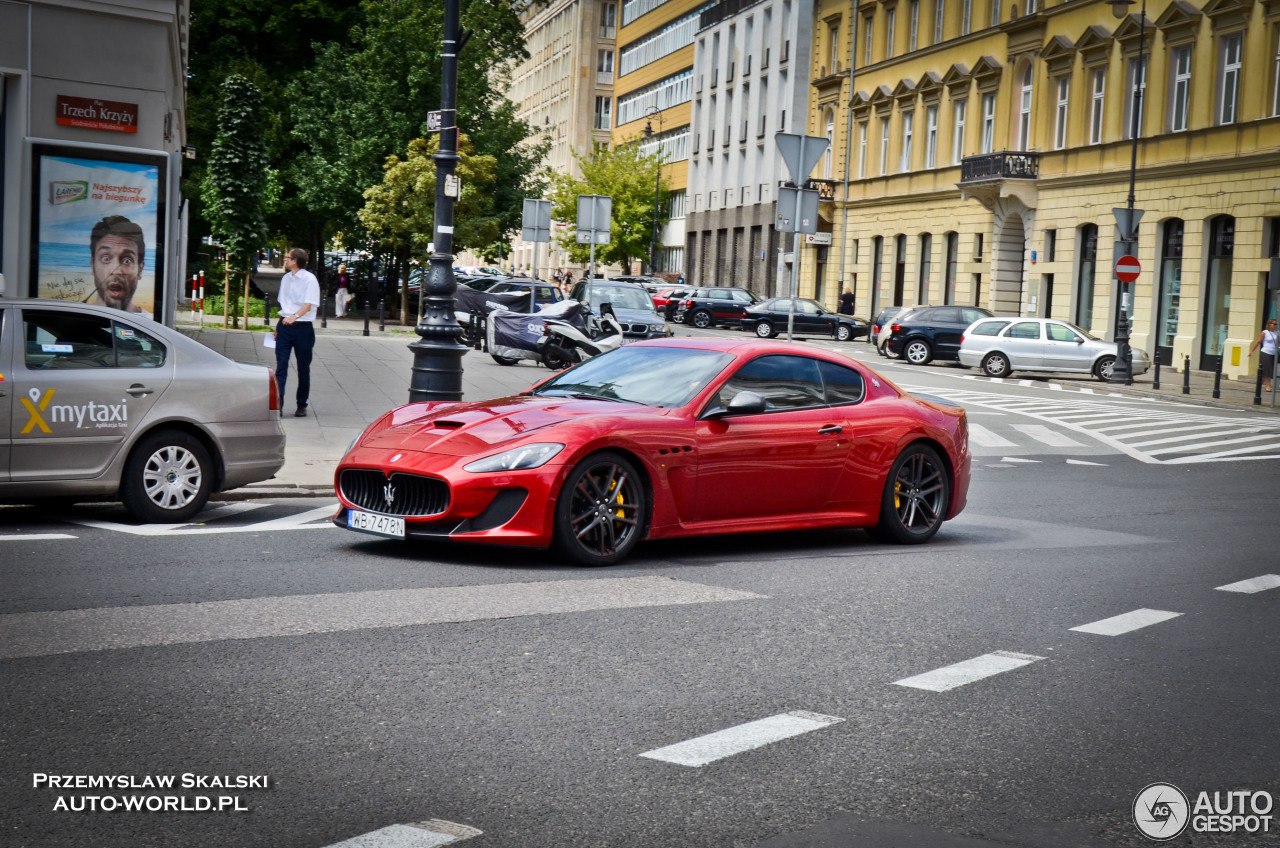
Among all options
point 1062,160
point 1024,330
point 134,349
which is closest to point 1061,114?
point 1062,160

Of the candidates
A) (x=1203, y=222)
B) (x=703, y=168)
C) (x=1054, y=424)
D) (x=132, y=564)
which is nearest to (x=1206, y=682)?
(x=132, y=564)

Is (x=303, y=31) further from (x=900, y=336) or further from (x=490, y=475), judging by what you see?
(x=490, y=475)

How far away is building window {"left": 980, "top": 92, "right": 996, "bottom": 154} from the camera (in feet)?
178

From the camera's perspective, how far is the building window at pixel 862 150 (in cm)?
6631

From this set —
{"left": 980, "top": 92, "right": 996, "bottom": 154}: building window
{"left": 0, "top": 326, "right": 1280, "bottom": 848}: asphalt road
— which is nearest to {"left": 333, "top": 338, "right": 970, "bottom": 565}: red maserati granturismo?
{"left": 0, "top": 326, "right": 1280, "bottom": 848}: asphalt road

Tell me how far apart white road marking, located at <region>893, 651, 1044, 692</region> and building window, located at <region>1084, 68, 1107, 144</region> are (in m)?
42.3

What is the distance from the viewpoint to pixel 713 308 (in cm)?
6059

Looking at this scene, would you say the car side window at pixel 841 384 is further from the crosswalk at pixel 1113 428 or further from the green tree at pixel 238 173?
the green tree at pixel 238 173

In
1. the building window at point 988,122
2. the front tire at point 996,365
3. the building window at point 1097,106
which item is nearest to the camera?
the front tire at point 996,365

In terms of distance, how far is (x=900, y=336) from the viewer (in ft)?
142

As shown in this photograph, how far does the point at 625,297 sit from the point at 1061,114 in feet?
60.5

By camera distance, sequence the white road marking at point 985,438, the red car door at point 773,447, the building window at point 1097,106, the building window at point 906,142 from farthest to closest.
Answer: the building window at point 906,142
the building window at point 1097,106
the white road marking at point 985,438
the red car door at point 773,447

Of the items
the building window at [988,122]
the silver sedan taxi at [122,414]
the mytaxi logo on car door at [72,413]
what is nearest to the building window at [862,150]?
the building window at [988,122]

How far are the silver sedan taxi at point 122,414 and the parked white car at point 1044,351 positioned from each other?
29.7 metres
